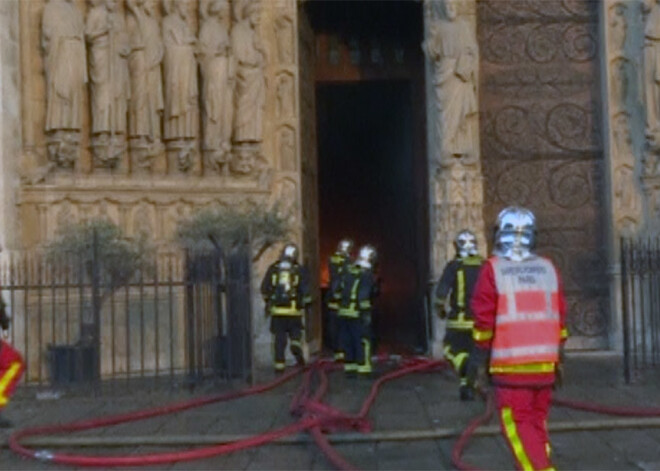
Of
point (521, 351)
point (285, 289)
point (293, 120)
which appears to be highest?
point (293, 120)

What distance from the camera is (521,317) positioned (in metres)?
8.09

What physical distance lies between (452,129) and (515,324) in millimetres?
10852

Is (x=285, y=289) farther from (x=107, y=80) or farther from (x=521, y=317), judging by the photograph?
(x=521, y=317)

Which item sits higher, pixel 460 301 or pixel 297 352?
pixel 460 301

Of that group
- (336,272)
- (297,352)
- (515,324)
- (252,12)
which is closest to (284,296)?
(297,352)

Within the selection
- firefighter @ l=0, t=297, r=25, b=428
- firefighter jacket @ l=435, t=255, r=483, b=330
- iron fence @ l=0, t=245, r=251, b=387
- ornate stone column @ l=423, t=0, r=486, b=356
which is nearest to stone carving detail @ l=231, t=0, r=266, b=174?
ornate stone column @ l=423, t=0, r=486, b=356

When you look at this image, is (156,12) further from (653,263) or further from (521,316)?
(521,316)

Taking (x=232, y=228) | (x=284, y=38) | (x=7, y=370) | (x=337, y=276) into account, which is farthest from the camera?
(x=284, y=38)

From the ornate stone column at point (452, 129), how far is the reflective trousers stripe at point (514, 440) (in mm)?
10565

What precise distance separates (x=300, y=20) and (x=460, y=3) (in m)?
2.53

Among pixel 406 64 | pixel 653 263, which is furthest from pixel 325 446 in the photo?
pixel 406 64

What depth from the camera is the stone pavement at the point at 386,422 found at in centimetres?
1028

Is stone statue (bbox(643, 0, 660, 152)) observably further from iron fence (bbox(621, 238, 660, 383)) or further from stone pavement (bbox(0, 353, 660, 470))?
stone pavement (bbox(0, 353, 660, 470))

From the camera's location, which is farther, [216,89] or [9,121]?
[216,89]
